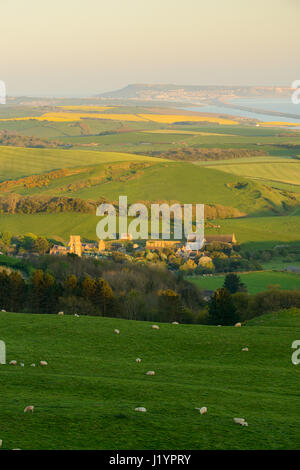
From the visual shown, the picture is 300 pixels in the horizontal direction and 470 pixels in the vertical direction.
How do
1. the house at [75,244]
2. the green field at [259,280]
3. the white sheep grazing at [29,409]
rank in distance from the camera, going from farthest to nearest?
the house at [75,244]
the green field at [259,280]
the white sheep grazing at [29,409]

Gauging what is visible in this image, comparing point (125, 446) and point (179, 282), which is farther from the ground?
point (125, 446)

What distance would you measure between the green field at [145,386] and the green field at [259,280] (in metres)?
64.9

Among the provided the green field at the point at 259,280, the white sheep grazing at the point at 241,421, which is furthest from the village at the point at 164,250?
the white sheep grazing at the point at 241,421

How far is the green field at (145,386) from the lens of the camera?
602 inches

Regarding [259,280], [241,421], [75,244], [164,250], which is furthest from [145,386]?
[164,250]

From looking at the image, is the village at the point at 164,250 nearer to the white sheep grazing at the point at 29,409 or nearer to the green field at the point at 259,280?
the green field at the point at 259,280

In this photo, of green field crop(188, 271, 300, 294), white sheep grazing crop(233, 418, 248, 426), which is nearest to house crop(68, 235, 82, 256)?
green field crop(188, 271, 300, 294)

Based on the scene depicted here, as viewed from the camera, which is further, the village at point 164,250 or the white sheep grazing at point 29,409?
the village at point 164,250

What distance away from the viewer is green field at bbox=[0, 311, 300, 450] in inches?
602

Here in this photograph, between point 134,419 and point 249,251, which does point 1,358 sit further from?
point 249,251

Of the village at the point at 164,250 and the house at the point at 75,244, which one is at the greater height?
the house at the point at 75,244
